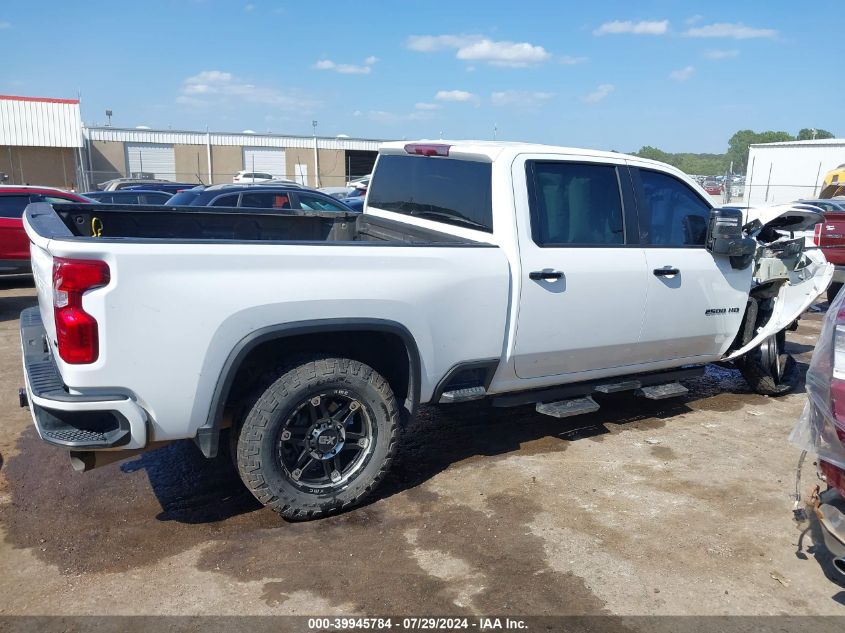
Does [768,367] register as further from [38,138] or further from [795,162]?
[795,162]

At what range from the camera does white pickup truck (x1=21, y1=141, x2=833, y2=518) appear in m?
3.22

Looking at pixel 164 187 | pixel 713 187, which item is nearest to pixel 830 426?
pixel 164 187

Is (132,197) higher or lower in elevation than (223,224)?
lower

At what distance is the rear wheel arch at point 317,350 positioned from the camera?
11.3 ft

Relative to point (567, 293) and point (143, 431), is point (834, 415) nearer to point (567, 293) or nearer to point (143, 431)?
point (567, 293)

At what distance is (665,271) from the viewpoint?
193 inches

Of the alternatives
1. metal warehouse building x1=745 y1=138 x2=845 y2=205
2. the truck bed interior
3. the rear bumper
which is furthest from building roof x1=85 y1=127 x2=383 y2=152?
the rear bumper

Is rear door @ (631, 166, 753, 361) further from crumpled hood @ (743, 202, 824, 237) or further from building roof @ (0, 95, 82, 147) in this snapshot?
building roof @ (0, 95, 82, 147)

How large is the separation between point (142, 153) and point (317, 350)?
4333 cm

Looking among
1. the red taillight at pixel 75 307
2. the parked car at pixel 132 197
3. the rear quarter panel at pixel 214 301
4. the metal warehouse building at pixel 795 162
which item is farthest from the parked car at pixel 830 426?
the metal warehouse building at pixel 795 162

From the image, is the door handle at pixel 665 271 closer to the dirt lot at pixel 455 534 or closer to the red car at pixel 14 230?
the dirt lot at pixel 455 534

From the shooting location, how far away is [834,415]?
3.02 m

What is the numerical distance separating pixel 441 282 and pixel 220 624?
2.02 metres

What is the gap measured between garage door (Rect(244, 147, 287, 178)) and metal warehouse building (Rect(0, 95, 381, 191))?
7cm
